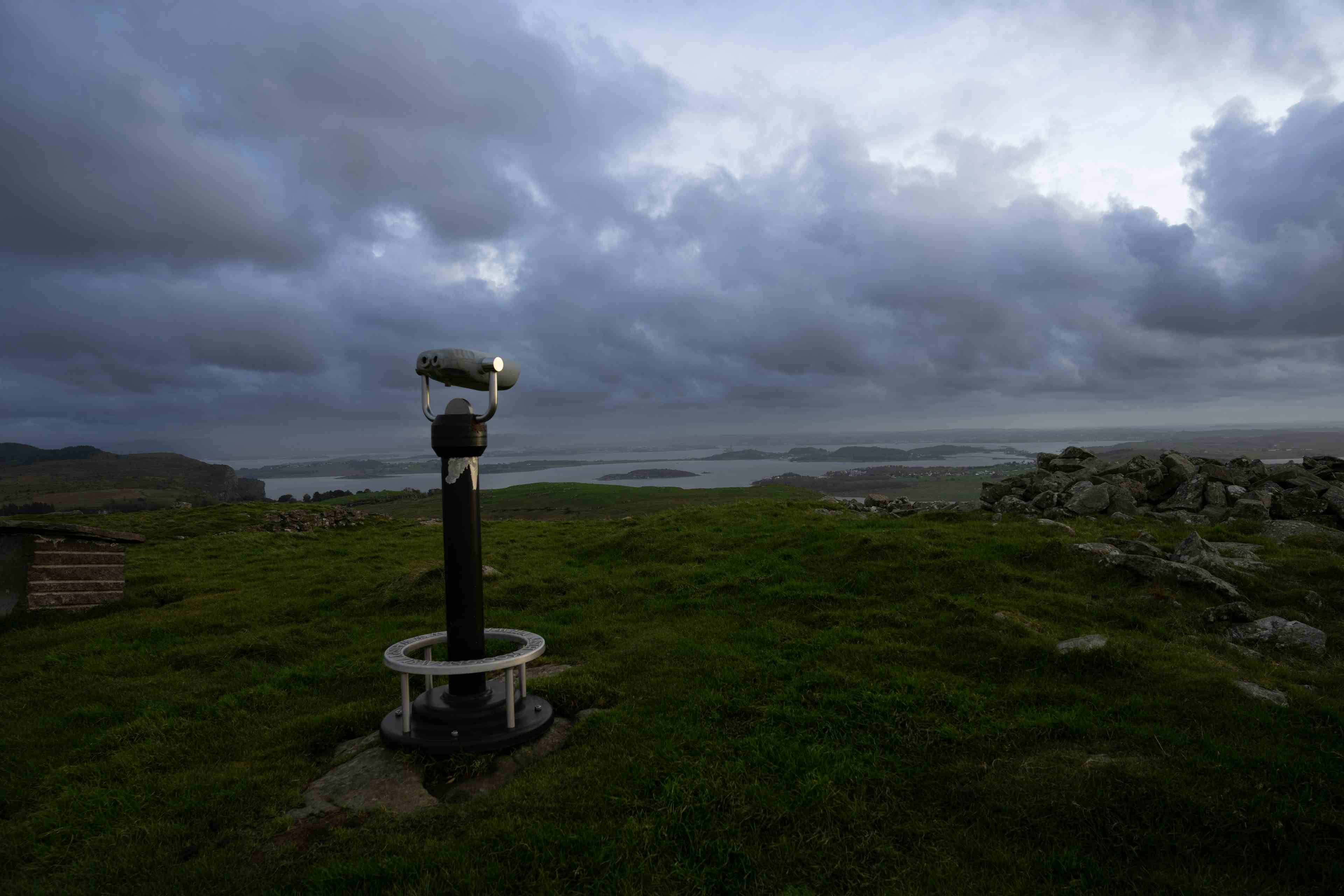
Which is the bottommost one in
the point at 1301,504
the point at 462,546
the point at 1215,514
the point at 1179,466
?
the point at 1215,514

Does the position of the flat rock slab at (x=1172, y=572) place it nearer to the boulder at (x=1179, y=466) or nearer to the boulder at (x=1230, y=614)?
the boulder at (x=1230, y=614)

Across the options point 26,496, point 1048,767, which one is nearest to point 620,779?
point 1048,767

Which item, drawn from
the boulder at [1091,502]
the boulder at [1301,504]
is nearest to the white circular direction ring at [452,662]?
the boulder at [1091,502]

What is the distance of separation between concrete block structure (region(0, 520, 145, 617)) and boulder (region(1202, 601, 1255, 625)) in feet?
66.1

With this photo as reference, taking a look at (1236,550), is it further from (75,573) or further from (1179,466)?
(75,573)

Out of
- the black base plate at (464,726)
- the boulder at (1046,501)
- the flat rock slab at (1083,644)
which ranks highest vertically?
the boulder at (1046,501)

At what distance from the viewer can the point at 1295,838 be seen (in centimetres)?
435

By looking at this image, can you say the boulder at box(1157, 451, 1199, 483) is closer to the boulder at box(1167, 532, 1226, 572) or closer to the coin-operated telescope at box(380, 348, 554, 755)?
the boulder at box(1167, 532, 1226, 572)

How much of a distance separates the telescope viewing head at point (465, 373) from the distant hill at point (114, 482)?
43226 mm

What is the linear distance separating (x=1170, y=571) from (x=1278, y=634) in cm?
187

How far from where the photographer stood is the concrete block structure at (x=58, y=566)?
12164 mm

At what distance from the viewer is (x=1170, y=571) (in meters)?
9.55

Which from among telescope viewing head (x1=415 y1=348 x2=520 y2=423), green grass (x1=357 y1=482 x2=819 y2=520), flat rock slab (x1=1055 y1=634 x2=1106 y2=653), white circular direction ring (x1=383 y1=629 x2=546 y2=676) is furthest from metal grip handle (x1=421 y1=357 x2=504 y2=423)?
green grass (x1=357 y1=482 x2=819 y2=520)

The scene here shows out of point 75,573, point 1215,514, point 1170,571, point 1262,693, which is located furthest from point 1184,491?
point 75,573
